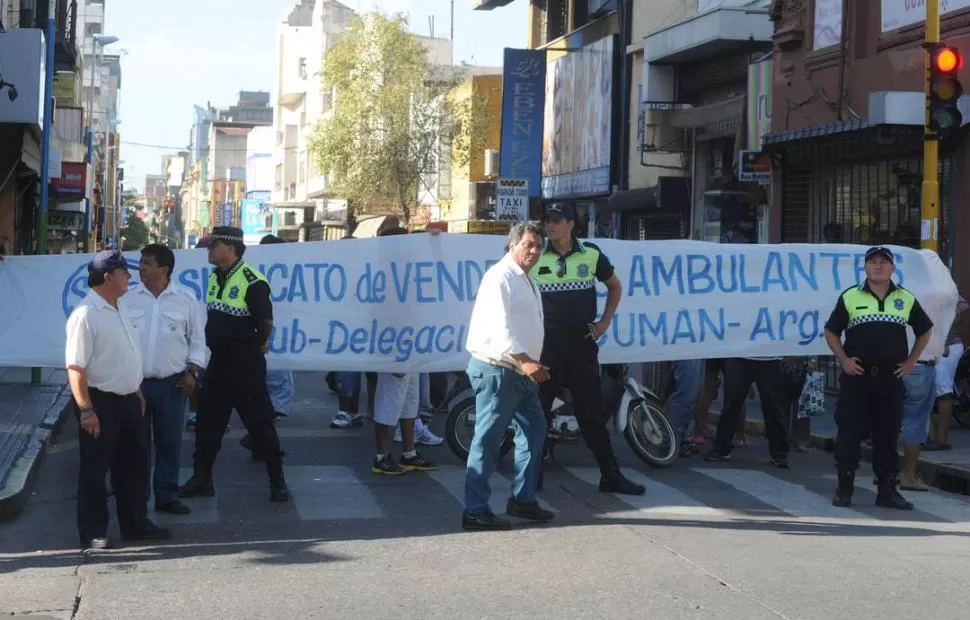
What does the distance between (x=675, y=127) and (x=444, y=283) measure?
16.0 metres

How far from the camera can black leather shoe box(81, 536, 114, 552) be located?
784 cm

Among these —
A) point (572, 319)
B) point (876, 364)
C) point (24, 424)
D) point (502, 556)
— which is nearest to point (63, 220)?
point (24, 424)

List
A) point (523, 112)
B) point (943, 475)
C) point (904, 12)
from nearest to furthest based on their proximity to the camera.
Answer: point (943, 475) < point (904, 12) < point (523, 112)

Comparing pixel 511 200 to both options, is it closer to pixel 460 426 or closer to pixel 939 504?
pixel 460 426

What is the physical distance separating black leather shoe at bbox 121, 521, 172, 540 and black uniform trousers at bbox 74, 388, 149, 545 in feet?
0.06

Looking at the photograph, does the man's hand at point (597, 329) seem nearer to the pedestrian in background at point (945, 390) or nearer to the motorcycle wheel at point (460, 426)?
the motorcycle wheel at point (460, 426)

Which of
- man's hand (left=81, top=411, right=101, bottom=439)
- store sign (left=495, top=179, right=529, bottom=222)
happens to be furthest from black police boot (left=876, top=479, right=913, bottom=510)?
store sign (left=495, top=179, right=529, bottom=222)

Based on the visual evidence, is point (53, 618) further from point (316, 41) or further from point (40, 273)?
point (316, 41)

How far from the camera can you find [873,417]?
996cm

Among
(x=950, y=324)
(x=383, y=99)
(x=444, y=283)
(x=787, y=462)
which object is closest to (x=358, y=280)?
(x=444, y=283)

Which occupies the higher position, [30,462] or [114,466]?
[114,466]

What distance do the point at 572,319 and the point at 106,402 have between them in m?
3.36

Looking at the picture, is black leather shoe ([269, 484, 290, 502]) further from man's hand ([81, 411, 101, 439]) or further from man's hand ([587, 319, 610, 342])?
man's hand ([587, 319, 610, 342])

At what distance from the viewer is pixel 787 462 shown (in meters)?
11.9
